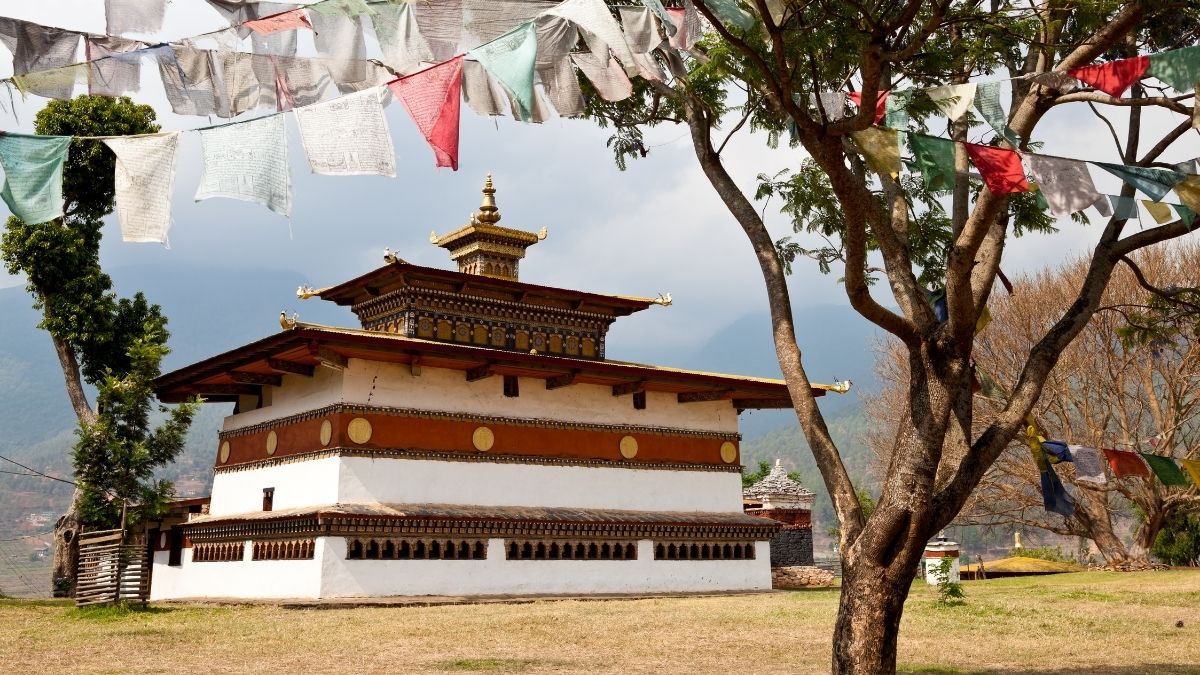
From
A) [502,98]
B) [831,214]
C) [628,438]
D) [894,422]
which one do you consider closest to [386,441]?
[628,438]

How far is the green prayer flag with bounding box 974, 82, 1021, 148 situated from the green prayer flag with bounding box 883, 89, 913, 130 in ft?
2.57

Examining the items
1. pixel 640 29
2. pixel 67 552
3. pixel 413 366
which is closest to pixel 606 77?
pixel 640 29

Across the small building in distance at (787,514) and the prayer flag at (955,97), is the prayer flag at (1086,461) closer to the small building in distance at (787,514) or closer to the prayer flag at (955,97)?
the prayer flag at (955,97)

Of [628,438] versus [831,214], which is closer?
[831,214]

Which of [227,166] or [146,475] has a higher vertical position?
[227,166]

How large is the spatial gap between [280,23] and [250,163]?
69.9 inches

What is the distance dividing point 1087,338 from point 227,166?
28.6 meters

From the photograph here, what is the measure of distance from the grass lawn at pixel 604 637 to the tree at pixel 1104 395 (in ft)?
41.9

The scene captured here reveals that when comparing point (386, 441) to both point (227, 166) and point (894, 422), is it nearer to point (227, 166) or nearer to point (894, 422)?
point (227, 166)

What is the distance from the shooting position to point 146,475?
19.2m

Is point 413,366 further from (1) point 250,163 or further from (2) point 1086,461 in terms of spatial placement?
(1) point 250,163

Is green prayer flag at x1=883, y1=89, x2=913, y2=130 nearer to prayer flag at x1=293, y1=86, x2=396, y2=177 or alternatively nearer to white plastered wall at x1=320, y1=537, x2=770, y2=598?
prayer flag at x1=293, y1=86, x2=396, y2=177

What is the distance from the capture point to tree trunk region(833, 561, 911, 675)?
26.1ft

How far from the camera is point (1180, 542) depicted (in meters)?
32.8
